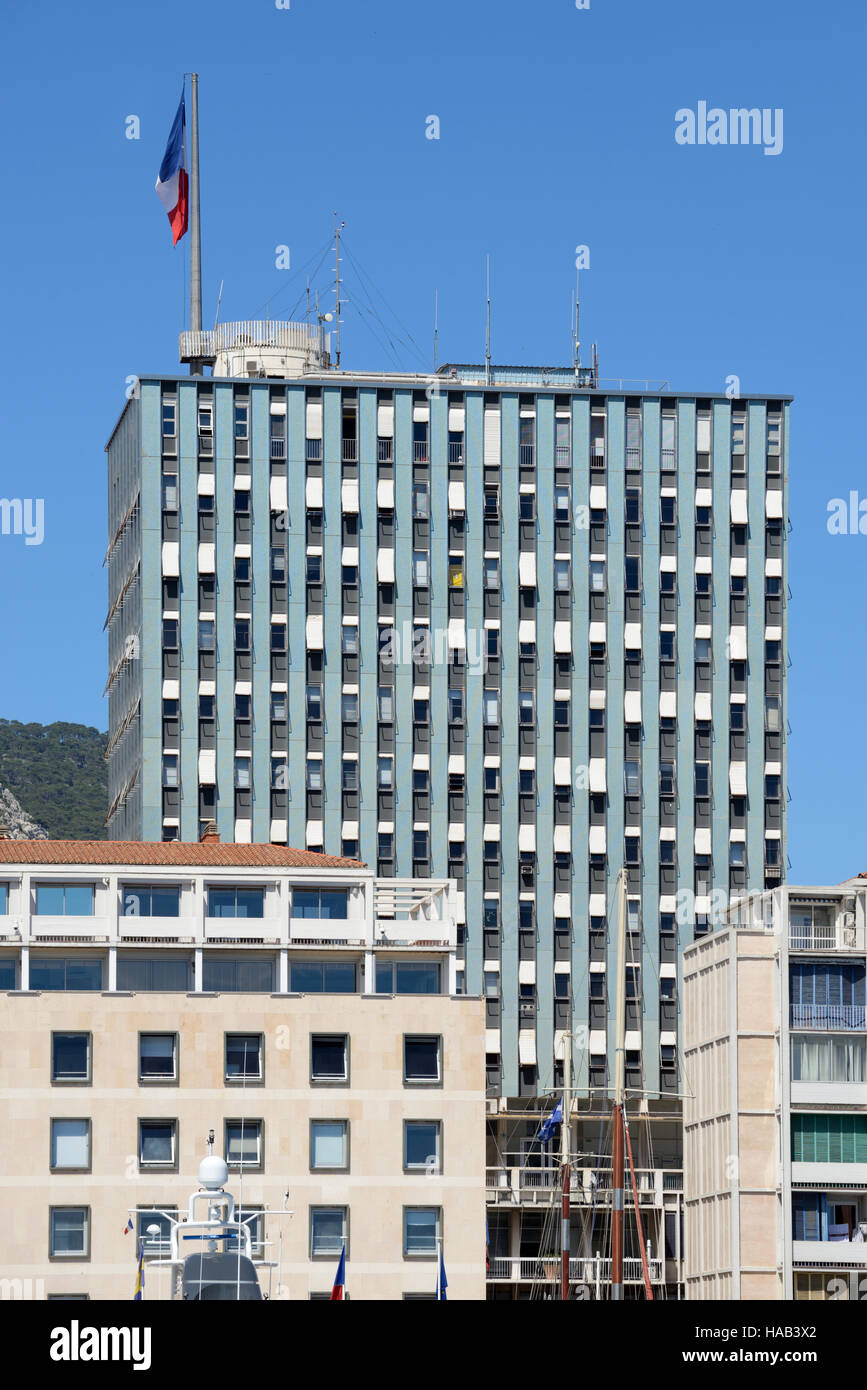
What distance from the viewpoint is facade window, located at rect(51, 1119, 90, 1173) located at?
103562 mm

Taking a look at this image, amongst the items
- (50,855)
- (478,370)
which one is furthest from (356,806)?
(50,855)

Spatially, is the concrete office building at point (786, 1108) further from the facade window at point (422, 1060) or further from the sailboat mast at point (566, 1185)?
the facade window at point (422, 1060)

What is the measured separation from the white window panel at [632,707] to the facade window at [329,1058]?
6965 cm

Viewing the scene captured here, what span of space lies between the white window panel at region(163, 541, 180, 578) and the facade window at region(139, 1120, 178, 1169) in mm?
72539

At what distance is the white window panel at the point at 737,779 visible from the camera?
172m

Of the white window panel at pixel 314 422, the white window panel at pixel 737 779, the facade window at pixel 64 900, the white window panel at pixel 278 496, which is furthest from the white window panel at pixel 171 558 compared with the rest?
the facade window at pixel 64 900

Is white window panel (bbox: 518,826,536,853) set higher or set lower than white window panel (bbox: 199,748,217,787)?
lower

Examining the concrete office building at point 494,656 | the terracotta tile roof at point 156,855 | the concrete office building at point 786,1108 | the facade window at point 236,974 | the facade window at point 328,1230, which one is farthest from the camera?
the concrete office building at point 494,656

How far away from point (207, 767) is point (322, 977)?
58.6m

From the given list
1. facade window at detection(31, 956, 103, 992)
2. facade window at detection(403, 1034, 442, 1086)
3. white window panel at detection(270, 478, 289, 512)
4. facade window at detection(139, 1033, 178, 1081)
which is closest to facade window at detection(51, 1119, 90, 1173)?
facade window at detection(139, 1033, 178, 1081)

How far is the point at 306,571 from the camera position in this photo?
567ft

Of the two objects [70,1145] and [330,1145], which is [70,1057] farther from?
[330,1145]

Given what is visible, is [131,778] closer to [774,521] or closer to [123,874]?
[774,521]

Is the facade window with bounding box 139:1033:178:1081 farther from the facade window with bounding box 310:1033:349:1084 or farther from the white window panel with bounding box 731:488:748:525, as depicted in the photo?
the white window panel with bounding box 731:488:748:525
